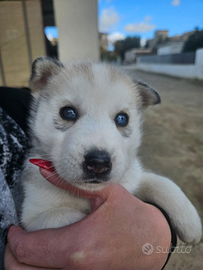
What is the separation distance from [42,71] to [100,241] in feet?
4.13

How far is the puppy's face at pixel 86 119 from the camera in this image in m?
1.14

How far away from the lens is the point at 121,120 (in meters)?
1.49

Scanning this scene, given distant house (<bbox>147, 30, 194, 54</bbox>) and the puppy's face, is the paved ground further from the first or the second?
distant house (<bbox>147, 30, 194, 54</bbox>)

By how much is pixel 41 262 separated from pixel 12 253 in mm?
221

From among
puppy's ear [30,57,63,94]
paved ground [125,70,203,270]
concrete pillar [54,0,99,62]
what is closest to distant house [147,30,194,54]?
paved ground [125,70,203,270]

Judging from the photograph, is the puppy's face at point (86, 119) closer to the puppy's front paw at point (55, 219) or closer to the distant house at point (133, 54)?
the puppy's front paw at point (55, 219)

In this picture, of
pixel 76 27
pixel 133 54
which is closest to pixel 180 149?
pixel 76 27

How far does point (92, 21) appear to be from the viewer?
5535 millimetres

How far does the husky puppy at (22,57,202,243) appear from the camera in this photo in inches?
45.9

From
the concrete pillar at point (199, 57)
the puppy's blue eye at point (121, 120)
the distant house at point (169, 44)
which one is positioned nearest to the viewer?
the puppy's blue eye at point (121, 120)

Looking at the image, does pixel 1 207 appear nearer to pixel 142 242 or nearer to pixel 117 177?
pixel 117 177

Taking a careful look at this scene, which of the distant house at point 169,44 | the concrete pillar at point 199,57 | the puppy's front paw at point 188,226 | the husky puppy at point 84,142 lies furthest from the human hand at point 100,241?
the distant house at point 169,44

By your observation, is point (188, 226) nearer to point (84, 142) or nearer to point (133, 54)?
point (84, 142)
